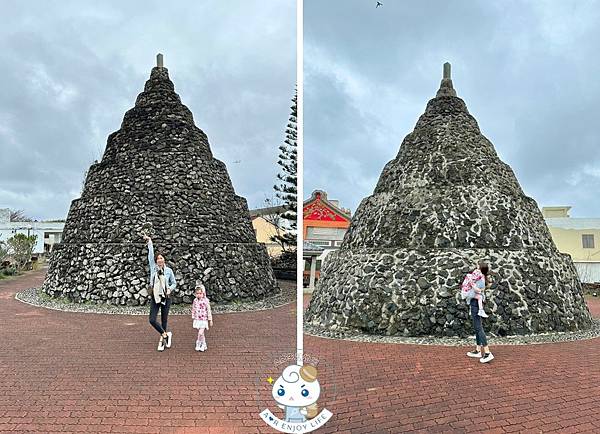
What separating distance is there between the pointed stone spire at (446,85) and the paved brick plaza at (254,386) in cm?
520

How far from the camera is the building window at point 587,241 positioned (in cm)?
2266

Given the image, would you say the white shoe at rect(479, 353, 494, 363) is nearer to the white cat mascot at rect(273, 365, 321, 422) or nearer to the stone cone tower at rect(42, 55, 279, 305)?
the white cat mascot at rect(273, 365, 321, 422)

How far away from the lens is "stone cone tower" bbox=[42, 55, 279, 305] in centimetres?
1144

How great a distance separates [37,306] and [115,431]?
881 centimetres

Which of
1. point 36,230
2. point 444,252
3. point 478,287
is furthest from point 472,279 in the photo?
point 36,230

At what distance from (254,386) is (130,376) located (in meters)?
1.39

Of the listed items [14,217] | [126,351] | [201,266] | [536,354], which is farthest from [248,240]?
[14,217]

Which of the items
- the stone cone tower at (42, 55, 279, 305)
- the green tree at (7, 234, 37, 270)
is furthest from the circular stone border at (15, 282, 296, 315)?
the green tree at (7, 234, 37, 270)

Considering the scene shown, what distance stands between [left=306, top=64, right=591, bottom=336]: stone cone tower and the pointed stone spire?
1.04ft

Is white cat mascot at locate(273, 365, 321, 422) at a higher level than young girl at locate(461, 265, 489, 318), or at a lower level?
lower

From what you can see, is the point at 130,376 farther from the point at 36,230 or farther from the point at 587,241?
the point at 36,230

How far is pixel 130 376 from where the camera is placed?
5258 mm

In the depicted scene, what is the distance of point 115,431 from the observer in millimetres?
3729

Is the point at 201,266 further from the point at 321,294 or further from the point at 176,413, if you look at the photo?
the point at 176,413
